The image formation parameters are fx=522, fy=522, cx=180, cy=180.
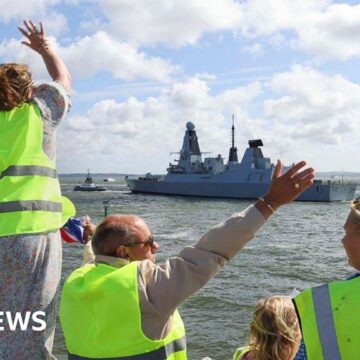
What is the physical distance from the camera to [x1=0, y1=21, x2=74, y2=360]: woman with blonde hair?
1.83 m

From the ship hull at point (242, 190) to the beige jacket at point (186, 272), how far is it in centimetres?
4616

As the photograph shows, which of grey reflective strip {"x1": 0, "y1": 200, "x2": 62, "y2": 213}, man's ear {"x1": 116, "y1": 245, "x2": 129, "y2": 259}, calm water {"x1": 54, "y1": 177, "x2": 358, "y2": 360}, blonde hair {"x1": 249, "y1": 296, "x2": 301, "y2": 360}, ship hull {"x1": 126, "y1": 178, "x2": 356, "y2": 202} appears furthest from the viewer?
ship hull {"x1": 126, "y1": 178, "x2": 356, "y2": 202}

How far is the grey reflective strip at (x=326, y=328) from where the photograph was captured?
1719mm

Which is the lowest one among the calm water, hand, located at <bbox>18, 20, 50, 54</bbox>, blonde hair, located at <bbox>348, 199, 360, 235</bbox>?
the calm water

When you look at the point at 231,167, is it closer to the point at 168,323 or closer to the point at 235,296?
the point at 235,296

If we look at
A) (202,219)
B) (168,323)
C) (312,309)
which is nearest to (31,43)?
(168,323)

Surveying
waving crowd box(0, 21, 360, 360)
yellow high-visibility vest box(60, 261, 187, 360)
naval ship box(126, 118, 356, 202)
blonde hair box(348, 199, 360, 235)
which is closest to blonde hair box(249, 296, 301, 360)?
waving crowd box(0, 21, 360, 360)

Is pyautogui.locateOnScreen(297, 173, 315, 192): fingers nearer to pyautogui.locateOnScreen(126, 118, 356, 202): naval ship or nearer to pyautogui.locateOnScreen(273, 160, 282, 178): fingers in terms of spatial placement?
pyautogui.locateOnScreen(273, 160, 282, 178): fingers

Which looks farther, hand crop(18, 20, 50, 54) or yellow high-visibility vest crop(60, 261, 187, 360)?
hand crop(18, 20, 50, 54)

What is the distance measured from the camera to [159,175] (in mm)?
66062

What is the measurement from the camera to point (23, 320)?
6.22 ft

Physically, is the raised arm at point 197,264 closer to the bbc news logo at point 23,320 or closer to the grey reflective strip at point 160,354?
the grey reflective strip at point 160,354

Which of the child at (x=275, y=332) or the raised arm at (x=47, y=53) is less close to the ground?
the raised arm at (x=47, y=53)

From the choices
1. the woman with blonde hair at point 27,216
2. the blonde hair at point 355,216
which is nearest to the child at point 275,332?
the blonde hair at point 355,216
